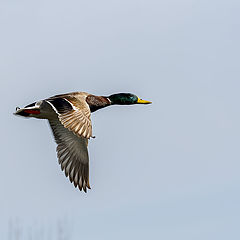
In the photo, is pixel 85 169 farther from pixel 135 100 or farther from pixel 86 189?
pixel 135 100

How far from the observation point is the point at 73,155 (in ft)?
71.0

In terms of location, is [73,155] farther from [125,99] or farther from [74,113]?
[74,113]

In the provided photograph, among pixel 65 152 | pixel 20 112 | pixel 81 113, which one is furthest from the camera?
pixel 65 152

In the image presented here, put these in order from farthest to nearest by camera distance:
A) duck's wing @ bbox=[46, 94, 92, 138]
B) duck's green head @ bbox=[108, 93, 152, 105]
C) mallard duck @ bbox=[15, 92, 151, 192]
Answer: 1. duck's green head @ bbox=[108, 93, 152, 105]
2. mallard duck @ bbox=[15, 92, 151, 192]
3. duck's wing @ bbox=[46, 94, 92, 138]

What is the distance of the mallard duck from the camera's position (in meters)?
18.6

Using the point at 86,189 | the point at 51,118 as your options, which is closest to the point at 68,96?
the point at 51,118

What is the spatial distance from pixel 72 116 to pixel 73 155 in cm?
351

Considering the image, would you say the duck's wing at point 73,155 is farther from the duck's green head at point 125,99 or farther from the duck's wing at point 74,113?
the duck's wing at point 74,113

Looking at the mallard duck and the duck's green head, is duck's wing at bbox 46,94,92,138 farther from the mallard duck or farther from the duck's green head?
the duck's green head

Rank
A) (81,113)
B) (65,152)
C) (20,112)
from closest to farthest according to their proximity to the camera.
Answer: (81,113)
(20,112)
(65,152)

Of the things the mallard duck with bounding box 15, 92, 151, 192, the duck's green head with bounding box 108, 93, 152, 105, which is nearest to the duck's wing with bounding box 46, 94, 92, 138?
the mallard duck with bounding box 15, 92, 151, 192

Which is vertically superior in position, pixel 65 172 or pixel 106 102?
pixel 106 102

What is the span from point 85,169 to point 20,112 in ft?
7.47

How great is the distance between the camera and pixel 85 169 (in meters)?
21.2
